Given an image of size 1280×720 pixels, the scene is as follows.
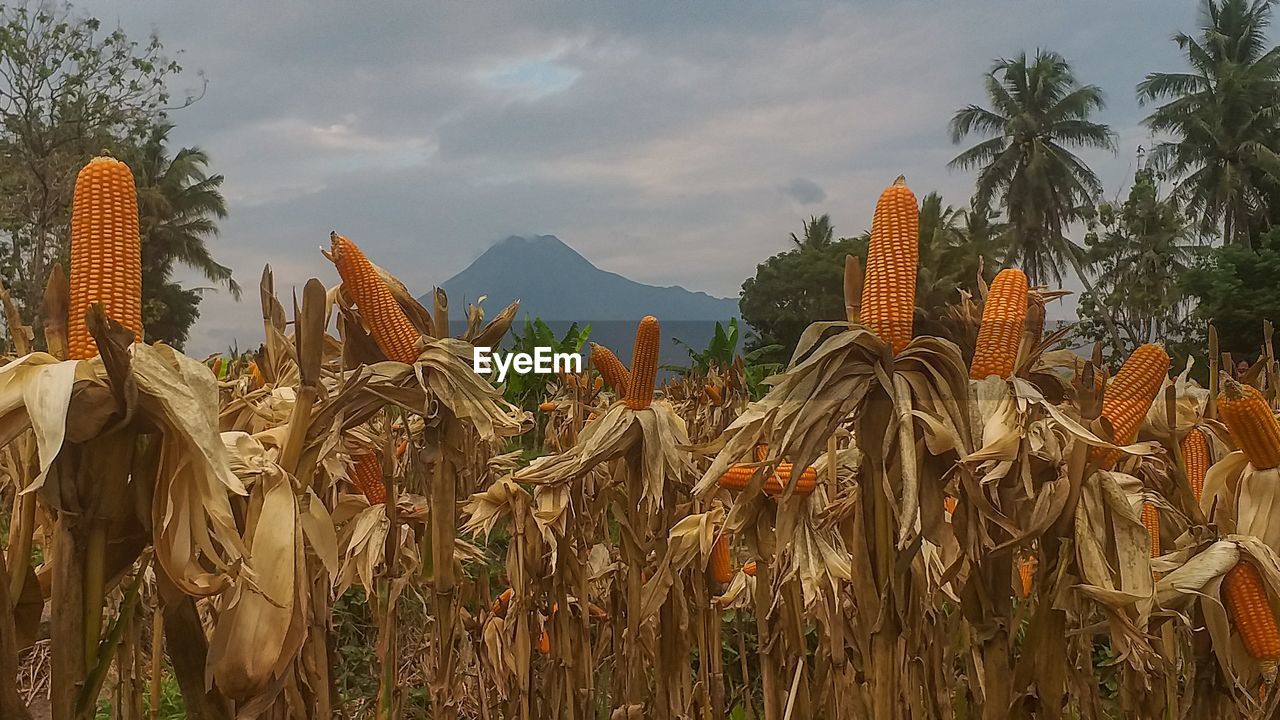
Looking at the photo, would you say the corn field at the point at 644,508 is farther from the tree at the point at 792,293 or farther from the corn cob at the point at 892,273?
the tree at the point at 792,293

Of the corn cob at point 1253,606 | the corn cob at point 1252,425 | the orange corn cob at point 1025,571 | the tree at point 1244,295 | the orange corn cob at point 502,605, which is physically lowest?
the orange corn cob at point 502,605

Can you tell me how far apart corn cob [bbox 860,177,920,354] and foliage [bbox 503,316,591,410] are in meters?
8.63

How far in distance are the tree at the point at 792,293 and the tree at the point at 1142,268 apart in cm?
1151

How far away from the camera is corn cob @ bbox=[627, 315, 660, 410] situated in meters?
3.25

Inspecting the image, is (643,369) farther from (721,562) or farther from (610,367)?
(721,562)

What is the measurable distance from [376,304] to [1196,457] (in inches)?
121

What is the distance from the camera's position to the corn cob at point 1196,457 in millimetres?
3225

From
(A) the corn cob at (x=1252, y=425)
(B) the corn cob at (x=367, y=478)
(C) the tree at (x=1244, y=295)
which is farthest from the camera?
(C) the tree at (x=1244, y=295)

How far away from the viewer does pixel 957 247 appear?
45.4 meters

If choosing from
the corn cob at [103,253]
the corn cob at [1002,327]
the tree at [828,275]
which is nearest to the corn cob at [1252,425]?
the corn cob at [1002,327]

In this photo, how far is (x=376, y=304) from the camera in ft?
8.13

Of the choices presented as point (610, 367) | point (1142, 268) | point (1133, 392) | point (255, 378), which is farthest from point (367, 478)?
point (1142, 268)

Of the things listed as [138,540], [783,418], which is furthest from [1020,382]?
[138,540]

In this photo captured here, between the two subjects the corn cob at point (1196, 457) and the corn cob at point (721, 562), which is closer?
the corn cob at point (1196, 457)
